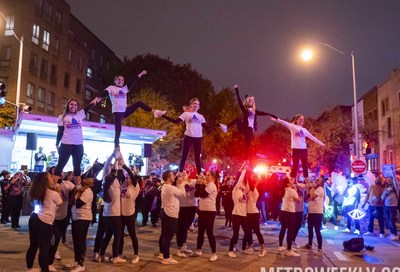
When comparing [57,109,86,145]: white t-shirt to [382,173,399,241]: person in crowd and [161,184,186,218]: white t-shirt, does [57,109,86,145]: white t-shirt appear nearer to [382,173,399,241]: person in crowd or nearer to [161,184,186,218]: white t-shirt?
[161,184,186,218]: white t-shirt

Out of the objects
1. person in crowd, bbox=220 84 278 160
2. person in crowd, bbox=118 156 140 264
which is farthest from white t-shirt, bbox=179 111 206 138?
person in crowd, bbox=118 156 140 264

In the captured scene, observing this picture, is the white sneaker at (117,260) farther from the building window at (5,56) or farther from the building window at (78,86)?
the building window at (78,86)

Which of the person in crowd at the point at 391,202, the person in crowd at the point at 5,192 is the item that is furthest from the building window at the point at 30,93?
the person in crowd at the point at 391,202

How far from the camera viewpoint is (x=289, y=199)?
1032cm

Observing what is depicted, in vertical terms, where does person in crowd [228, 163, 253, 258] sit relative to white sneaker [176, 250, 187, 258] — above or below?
above

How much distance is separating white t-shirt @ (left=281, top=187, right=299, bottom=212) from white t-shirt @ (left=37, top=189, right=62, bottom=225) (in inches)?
229

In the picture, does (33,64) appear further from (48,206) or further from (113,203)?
(48,206)

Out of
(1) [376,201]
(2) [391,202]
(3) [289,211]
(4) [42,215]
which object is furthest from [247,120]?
(1) [376,201]

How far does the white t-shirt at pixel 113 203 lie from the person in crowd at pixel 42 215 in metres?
1.65

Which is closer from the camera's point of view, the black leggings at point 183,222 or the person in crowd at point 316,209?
→ the black leggings at point 183,222

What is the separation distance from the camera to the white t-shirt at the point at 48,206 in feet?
22.9

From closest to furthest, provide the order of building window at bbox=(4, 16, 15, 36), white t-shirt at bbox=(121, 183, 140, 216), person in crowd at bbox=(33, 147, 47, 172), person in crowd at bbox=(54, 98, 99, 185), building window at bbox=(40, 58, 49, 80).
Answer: person in crowd at bbox=(54, 98, 99, 185), white t-shirt at bbox=(121, 183, 140, 216), person in crowd at bbox=(33, 147, 47, 172), building window at bbox=(4, 16, 15, 36), building window at bbox=(40, 58, 49, 80)

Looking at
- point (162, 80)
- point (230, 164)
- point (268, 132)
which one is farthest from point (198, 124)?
point (268, 132)

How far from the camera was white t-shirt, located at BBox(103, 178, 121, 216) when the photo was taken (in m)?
8.66
